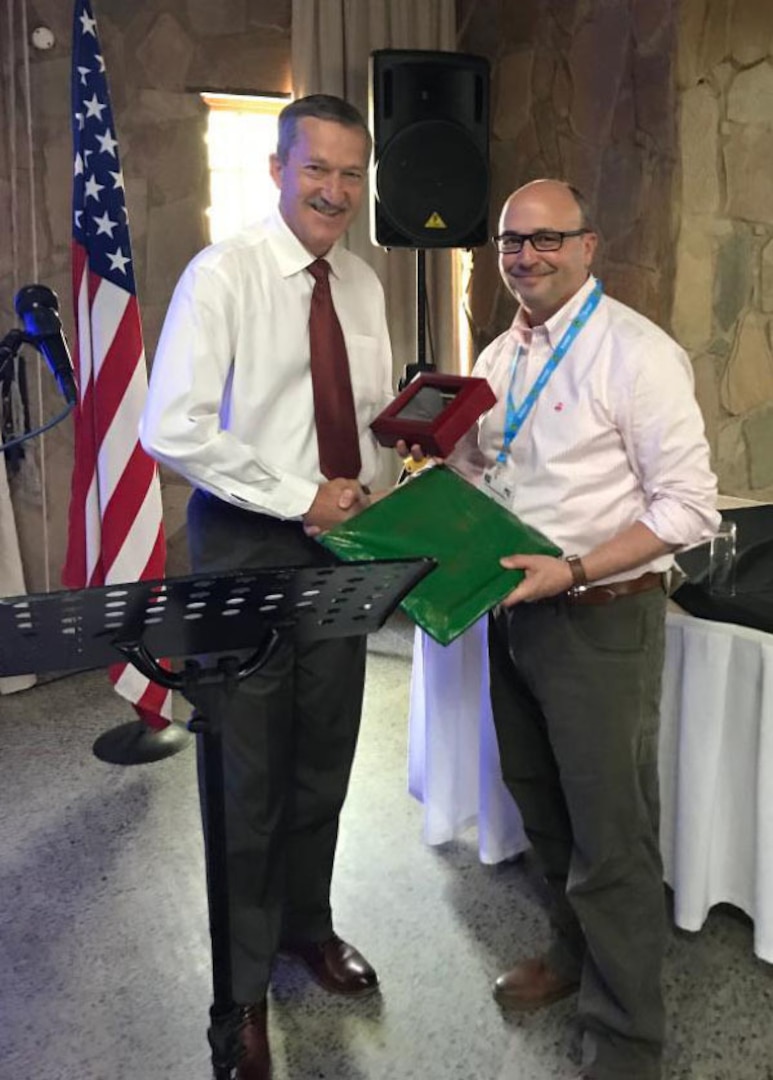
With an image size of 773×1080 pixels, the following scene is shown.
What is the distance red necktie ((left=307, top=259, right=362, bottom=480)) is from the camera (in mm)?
1658

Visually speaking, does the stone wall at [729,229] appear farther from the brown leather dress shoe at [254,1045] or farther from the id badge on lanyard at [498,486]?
the brown leather dress shoe at [254,1045]

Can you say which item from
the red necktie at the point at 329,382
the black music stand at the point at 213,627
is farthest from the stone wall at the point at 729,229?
the black music stand at the point at 213,627

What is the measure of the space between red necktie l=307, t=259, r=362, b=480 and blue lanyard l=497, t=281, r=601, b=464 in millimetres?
271

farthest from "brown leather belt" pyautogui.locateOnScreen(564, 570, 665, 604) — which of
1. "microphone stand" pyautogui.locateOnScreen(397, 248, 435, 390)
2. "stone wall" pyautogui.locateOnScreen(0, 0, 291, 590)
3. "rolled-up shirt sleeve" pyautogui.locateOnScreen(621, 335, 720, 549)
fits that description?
"stone wall" pyautogui.locateOnScreen(0, 0, 291, 590)

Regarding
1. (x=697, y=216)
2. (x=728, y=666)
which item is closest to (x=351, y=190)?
(x=728, y=666)

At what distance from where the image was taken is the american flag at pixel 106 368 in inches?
111

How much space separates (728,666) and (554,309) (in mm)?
776

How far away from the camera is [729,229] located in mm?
3393

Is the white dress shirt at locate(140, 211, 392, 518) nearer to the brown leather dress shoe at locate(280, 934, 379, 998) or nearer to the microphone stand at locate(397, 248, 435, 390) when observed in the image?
the brown leather dress shoe at locate(280, 934, 379, 998)

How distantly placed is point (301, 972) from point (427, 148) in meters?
2.54

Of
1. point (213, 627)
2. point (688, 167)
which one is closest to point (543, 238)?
point (213, 627)

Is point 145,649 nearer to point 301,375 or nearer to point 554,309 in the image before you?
point 301,375

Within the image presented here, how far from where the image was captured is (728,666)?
1.87 meters

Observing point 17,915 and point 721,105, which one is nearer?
point 17,915
